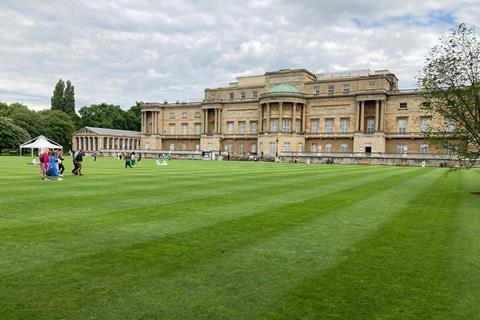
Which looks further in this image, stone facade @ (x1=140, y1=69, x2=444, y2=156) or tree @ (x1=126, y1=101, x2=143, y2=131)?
tree @ (x1=126, y1=101, x2=143, y2=131)

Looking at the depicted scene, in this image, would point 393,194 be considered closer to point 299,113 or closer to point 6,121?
point 299,113

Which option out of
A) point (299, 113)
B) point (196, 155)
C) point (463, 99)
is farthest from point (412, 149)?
point (463, 99)

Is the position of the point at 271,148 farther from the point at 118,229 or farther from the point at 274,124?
the point at 118,229

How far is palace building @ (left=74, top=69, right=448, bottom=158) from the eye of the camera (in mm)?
85875

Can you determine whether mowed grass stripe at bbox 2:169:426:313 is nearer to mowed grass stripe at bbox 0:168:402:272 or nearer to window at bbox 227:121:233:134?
mowed grass stripe at bbox 0:168:402:272

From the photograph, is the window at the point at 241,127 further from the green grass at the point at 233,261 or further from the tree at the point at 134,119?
the green grass at the point at 233,261

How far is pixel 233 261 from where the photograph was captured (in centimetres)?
738

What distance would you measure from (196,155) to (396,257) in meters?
88.0

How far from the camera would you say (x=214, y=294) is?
18.9 feet

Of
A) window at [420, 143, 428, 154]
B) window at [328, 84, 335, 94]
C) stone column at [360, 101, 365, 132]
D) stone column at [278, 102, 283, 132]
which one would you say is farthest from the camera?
window at [328, 84, 335, 94]

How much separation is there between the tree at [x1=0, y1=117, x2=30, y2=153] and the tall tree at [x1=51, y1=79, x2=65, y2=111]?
133ft

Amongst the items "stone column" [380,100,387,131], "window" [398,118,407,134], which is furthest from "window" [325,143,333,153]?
"window" [398,118,407,134]

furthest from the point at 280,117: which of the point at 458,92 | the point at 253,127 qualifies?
the point at 458,92

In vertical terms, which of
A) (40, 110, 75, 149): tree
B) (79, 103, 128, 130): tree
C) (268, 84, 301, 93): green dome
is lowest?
(40, 110, 75, 149): tree
